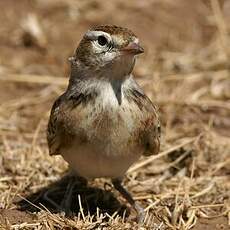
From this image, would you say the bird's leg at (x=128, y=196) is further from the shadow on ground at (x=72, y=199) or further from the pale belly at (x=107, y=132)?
the pale belly at (x=107, y=132)

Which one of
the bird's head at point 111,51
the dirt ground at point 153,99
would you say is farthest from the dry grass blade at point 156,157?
the bird's head at point 111,51

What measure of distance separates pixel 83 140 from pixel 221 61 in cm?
394

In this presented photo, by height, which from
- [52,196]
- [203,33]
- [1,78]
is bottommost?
[52,196]

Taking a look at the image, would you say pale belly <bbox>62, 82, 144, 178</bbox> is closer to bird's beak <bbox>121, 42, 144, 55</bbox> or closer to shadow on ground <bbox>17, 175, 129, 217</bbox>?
bird's beak <bbox>121, 42, 144, 55</bbox>

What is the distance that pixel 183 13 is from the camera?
970cm

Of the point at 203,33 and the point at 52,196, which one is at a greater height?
the point at 203,33

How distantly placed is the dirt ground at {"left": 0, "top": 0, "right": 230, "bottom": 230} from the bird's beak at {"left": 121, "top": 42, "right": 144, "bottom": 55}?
49.1 inches

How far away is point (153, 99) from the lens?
736cm

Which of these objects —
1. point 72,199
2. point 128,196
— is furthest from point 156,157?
point 72,199

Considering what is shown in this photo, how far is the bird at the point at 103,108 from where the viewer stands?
4.67 metres

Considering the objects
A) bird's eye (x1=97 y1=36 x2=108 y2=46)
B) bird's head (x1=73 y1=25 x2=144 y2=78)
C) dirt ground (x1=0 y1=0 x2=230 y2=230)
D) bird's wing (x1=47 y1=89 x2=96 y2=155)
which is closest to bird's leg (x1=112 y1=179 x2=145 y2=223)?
dirt ground (x1=0 y1=0 x2=230 y2=230)

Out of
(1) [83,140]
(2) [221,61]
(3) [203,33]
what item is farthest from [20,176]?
(3) [203,33]

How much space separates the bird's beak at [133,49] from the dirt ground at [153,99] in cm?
125

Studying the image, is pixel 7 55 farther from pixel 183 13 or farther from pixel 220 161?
pixel 220 161
